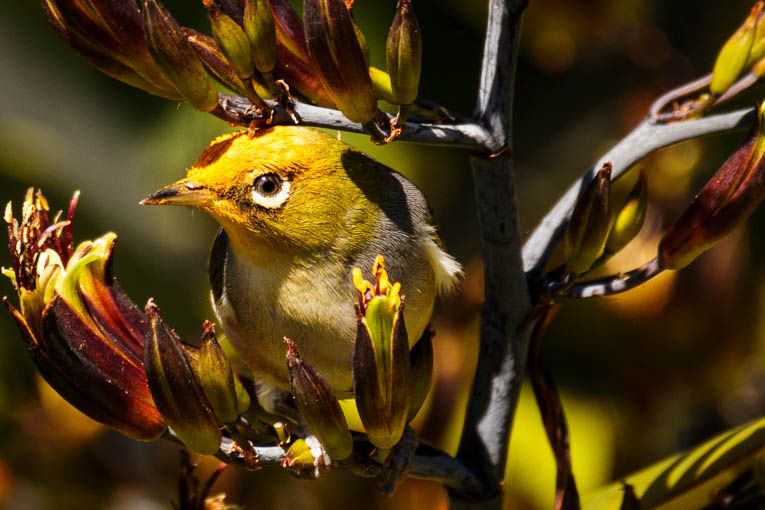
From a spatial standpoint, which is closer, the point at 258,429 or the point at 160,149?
the point at 258,429

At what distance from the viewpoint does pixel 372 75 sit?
0.87 meters

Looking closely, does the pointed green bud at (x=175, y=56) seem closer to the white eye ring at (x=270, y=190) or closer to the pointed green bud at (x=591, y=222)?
the white eye ring at (x=270, y=190)

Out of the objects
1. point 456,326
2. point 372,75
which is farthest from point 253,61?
point 456,326

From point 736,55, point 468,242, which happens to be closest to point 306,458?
point 736,55

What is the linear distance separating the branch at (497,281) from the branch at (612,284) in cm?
4

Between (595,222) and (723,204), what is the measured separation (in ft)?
0.35

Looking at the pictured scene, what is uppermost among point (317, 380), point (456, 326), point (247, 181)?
point (247, 181)

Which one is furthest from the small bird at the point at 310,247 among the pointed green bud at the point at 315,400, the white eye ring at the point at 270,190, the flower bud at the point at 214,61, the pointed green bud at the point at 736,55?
the pointed green bud at the point at 736,55

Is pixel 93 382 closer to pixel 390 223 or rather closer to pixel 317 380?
pixel 317 380

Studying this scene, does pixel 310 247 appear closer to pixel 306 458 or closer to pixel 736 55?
pixel 306 458

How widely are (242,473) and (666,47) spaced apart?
0.98 metres

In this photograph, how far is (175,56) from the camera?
0.77m

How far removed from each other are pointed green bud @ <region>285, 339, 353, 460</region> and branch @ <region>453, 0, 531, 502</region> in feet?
0.74

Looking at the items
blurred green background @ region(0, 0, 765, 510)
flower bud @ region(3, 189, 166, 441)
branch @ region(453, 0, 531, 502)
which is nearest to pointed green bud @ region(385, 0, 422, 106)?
branch @ region(453, 0, 531, 502)
